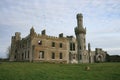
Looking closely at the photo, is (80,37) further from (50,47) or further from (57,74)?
(57,74)

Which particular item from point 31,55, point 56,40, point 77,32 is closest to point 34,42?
point 31,55

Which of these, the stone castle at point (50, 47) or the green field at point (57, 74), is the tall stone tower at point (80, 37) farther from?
the green field at point (57, 74)

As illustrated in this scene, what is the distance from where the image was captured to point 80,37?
174ft

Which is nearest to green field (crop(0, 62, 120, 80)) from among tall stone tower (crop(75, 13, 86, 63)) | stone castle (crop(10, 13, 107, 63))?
stone castle (crop(10, 13, 107, 63))

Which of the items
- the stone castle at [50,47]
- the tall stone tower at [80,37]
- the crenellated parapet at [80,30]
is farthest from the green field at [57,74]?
the crenellated parapet at [80,30]

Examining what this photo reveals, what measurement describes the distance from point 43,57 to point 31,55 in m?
3.05

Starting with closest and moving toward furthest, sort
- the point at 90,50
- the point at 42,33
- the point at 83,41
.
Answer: the point at 42,33
the point at 83,41
the point at 90,50

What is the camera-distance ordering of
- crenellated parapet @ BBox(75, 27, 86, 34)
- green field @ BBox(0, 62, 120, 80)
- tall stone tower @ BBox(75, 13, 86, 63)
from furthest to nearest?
crenellated parapet @ BBox(75, 27, 86, 34)
tall stone tower @ BBox(75, 13, 86, 63)
green field @ BBox(0, 62, 120, 80)

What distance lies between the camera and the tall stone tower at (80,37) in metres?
51.6

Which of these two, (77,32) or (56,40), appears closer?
(56,40)

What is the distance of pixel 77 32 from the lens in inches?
2109

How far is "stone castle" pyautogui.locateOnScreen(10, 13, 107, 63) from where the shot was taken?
130ft

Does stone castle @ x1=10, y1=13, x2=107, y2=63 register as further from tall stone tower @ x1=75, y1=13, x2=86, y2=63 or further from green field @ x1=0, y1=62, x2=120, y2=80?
green field @ x1=0, y1=62, x2=120, y2=80

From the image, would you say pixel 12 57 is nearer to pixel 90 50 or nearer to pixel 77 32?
pixel 77 32
